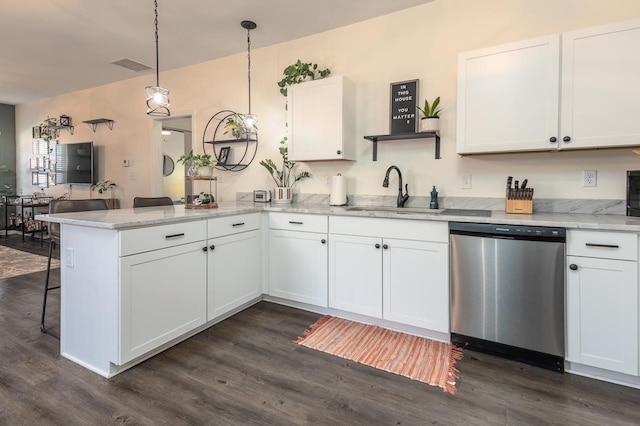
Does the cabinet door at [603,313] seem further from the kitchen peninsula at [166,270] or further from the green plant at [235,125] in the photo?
the green plant at [235,125]

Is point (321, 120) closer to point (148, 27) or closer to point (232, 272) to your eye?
point (232, 272)

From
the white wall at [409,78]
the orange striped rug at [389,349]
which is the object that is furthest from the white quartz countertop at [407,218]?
the orange striped rug at [389,349]

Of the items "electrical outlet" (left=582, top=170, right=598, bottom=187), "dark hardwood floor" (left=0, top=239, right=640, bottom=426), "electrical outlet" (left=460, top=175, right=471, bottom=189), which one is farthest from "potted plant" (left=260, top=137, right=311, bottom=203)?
"electrical outlet" (left=582, top=170, right=598, bottom=187)

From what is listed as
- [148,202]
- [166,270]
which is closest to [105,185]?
[148,202]

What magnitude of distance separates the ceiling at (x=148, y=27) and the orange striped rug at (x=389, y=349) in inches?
104

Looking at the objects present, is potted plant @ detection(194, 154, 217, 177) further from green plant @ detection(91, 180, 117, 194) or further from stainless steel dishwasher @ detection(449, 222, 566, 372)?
green plant @ detection(91, 180, 117, 194)

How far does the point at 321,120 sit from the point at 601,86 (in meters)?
1.95

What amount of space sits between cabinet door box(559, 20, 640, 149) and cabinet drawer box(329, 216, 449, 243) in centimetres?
95

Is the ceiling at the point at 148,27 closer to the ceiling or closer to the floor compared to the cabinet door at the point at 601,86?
closer to the ceiling

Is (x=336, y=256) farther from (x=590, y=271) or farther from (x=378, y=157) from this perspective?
(x=590, y=271)

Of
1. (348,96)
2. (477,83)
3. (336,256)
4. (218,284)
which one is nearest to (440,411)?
(336,256)

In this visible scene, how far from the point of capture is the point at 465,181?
2.78 m

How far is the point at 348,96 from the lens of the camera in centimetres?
308

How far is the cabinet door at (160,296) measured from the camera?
193cm
